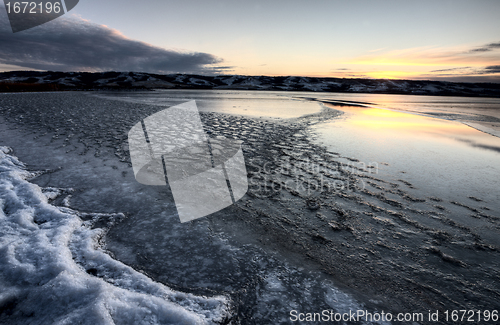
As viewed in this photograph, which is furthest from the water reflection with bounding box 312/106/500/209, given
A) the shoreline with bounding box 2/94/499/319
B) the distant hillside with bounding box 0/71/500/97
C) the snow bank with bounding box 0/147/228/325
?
the distant hillside with bounding box 0/71/500/97

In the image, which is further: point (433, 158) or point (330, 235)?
point (433, 158)

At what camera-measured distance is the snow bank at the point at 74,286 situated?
6.35 feet

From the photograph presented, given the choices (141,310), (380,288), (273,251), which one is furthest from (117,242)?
(380,288)

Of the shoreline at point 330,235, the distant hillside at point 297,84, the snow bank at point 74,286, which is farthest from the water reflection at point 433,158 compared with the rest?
the distant hillside at point 297,84

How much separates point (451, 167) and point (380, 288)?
5.76 meters

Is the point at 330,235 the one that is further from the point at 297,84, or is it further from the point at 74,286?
the point at 297,84

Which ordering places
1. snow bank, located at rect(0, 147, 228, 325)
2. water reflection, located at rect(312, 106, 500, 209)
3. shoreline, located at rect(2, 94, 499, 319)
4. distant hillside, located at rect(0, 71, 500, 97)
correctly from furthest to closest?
distant hillside, located at rect(0, 71, 500, 97) < water reflection, located at rect(312, 106, 500, 209) < shoreline, located at rect(2, 94, 499, 319) < snow bank, located at rect(0, 147, 228, 325)

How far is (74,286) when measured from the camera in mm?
2178

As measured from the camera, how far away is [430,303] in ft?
7.59

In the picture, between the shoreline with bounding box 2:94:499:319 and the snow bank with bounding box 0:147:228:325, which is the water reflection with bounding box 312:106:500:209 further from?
the snow bank with bounding box 0:147:228:325

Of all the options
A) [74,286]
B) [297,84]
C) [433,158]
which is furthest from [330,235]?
[297,84]

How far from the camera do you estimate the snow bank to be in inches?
76.2

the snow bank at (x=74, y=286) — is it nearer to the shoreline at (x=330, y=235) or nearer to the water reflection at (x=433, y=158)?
the shoreline at (x=330, y=235)

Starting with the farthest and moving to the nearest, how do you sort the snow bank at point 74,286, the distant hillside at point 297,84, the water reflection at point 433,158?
the distant hillside at point 297,84 < the water reflection at point 433,158 < the snow bank at point 74,286
